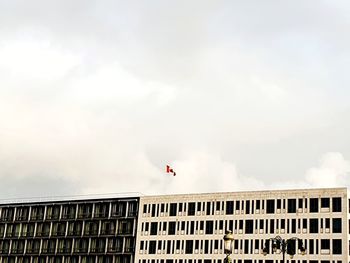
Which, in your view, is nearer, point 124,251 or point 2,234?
point 124,251

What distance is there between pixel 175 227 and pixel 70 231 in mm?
26463

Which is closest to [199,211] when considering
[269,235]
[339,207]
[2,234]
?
[269,235]

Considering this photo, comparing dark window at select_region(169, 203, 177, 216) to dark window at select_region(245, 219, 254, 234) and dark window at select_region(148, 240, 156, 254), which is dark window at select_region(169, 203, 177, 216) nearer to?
dark window at select_region(148, 240, 156, 254)

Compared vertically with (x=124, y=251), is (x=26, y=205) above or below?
above

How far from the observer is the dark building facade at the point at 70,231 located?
141000mm

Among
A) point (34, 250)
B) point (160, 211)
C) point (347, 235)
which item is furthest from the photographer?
point (34, 250)

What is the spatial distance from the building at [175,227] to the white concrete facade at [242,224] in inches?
6.8

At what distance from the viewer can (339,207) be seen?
396 ft

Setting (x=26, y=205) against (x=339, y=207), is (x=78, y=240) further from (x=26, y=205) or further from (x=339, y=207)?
(x=339, y=207)

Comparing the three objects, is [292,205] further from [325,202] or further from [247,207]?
[247,207]

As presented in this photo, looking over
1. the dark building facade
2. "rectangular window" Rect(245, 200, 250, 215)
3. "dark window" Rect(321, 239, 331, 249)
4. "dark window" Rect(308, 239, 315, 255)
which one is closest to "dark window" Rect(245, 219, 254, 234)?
"rectangular window" Rect(245, 200, 250, 215)

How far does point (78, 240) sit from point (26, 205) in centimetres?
1751

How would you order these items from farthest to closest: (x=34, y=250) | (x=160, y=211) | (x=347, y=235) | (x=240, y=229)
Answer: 1. (x=34, y=250)
2. (x=160, y=211)
3. (x=240, y=229)
4. (x=347, y=235)

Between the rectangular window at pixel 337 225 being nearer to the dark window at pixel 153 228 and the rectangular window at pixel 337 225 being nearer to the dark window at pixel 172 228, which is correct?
the dark window at pixel 172 228
